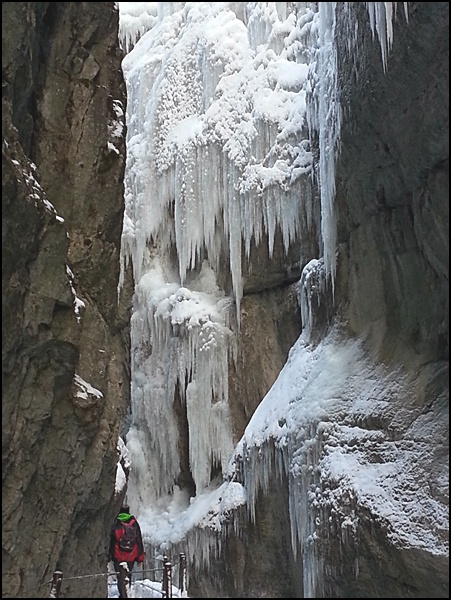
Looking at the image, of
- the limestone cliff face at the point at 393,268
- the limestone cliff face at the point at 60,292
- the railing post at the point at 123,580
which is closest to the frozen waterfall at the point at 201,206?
the limestone cliff face at the point at 393,268

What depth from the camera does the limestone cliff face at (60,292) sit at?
5.81 metres

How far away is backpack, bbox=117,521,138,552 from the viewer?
7570 millimetres

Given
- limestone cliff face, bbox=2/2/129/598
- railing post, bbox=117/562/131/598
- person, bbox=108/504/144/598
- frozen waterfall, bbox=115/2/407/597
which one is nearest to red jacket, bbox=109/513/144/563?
person, bbox=108/504/144/598

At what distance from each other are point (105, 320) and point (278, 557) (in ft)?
17.4

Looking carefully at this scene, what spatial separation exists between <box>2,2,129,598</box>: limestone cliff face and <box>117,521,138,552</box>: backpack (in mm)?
197

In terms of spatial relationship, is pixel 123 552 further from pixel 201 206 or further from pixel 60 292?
pixel 201 206

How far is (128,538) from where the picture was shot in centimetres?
763

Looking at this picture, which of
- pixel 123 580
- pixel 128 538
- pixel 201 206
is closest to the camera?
pixel 123 580

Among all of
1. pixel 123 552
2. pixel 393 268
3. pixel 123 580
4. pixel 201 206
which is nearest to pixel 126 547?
pixel 123 552

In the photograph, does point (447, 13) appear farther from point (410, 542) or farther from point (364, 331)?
point (410, 542)

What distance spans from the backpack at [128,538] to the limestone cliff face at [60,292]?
20cm

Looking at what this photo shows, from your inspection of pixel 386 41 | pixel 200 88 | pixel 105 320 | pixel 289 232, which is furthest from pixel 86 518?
pixel 200 88

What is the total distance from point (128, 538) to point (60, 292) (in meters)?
2.92

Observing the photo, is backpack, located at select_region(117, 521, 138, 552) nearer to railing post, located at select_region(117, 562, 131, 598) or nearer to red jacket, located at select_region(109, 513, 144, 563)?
red jacket, located at select_region(109, 513, 144, 563)
